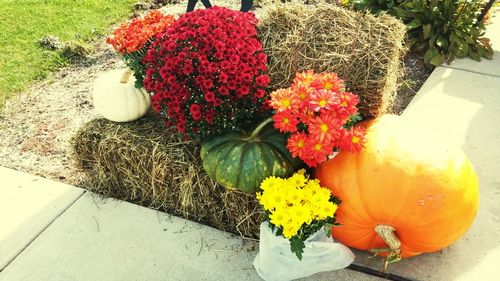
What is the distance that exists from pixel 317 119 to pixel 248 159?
428 mm

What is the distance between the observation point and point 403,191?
236 centimetres

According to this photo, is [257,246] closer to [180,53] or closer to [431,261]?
[431,261]

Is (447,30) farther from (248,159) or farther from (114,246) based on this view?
(114,246)

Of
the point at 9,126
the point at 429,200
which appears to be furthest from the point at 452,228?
the point at 9,126

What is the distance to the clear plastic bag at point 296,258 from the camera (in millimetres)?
2494

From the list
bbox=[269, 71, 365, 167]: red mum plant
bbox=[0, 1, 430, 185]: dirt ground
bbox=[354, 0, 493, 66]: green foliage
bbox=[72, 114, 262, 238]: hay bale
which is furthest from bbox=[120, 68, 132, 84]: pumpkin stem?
bbox=[354, 0, 493, 66]: green foliage

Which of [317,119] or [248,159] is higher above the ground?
[317,119]

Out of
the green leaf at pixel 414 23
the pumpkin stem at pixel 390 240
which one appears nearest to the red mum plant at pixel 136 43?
the pumpkin stem at pixel 390 240

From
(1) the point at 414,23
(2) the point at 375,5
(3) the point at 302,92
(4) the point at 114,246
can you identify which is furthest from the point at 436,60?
(4) the point at 114,246

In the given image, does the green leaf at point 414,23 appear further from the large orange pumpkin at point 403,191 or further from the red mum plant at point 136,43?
the red mum plant at point 136,43

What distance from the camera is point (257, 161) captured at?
98.1 inches

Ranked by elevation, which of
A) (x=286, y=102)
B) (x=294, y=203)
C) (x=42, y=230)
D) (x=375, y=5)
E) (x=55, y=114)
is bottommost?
(x=42, y=230)

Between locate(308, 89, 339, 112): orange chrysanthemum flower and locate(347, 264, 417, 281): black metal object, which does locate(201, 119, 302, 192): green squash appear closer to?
locate(308, 89, 339, 112): orange chrysanthemum flower

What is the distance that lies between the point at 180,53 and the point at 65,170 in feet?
4.89
